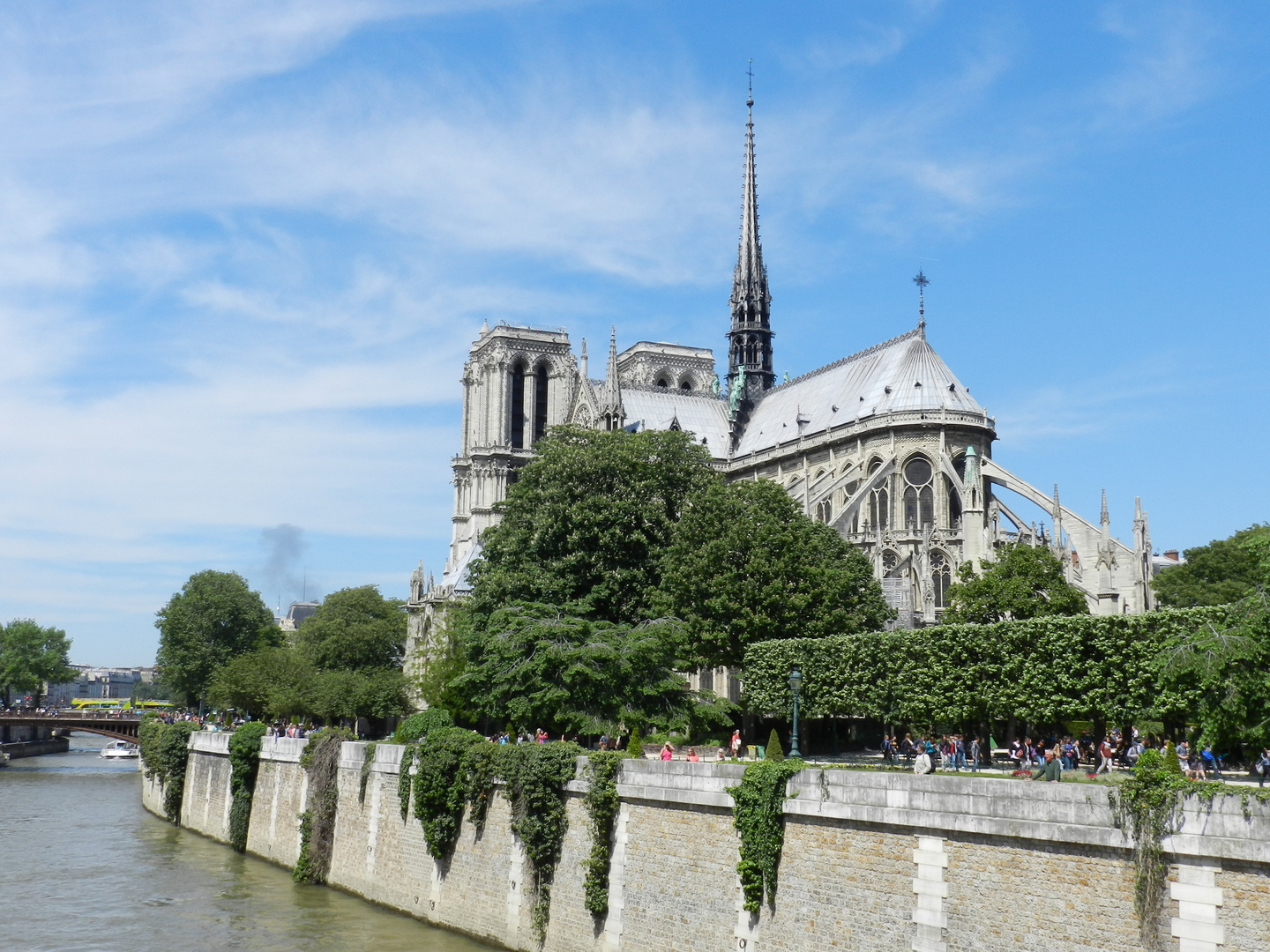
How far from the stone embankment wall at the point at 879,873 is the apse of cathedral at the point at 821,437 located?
2814 cm

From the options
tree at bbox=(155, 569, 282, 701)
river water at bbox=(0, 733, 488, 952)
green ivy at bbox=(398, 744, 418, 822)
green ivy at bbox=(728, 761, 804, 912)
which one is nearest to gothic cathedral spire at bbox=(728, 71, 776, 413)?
tree at bbox=(155, 569, 282, 701)

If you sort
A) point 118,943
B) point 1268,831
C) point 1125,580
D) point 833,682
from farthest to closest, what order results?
point 1125,580 < point 833,682 < point 118,943 < point 1268,831

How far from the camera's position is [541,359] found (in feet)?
322

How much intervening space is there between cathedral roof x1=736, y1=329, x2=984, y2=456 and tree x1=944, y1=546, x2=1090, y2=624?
1997 cm

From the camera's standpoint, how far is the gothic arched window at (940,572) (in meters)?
59.9

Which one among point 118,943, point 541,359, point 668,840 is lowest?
point 118,943

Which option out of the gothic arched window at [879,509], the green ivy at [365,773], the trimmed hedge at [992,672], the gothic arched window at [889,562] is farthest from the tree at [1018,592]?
the green ivy at [365,773]

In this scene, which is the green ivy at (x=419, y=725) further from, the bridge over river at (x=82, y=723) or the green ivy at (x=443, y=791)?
the bridge over river at (x=82, y=723)

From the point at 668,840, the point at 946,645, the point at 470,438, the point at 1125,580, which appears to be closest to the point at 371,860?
the point at 668,840

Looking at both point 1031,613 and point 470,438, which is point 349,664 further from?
point 1031,613

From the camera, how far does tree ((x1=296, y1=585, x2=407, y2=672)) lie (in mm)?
84500

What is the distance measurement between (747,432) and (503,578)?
41.4 metres

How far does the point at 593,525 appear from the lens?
1692 inches

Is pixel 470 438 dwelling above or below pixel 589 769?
above
